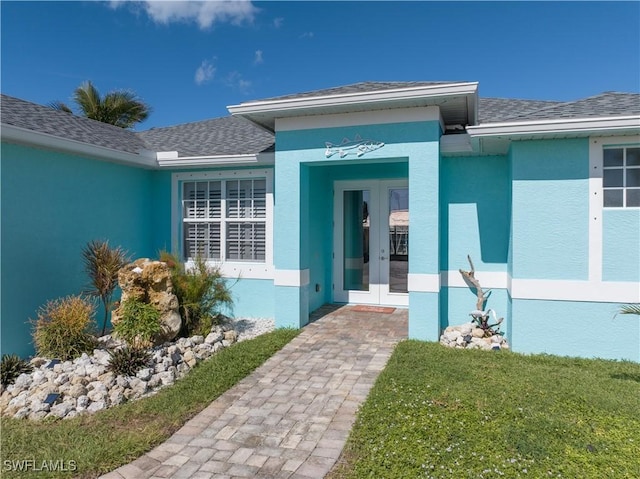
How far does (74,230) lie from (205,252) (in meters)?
3.12

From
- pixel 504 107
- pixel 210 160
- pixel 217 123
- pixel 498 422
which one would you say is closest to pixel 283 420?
pixel 498 422

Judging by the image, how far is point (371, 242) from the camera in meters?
10.2

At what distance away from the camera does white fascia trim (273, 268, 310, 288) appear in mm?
8492

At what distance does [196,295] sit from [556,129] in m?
7.33

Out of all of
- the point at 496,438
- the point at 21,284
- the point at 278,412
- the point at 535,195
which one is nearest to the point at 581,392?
the point at 496,438

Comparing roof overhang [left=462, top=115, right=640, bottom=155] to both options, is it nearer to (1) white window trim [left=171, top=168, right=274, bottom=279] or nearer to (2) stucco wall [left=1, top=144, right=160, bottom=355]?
(1) white window trim [left=171, top=168, right=274, bottom=279]

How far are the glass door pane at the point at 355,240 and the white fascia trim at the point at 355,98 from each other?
3.19m

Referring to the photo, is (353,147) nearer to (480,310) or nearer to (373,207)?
(373,207)

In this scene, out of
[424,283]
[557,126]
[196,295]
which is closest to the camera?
[557,126]

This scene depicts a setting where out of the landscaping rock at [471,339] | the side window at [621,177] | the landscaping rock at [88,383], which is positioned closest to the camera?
the landscaping rock at [88,383]

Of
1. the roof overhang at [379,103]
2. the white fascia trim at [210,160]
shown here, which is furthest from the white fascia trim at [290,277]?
the roof overhang at [379,103]

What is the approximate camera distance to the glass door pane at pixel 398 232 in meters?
10.1

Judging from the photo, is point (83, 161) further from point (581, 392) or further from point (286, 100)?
point (581, 392)

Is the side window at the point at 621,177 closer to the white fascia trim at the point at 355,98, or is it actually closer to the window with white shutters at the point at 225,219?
the white fascia trim at the point at 355,98
